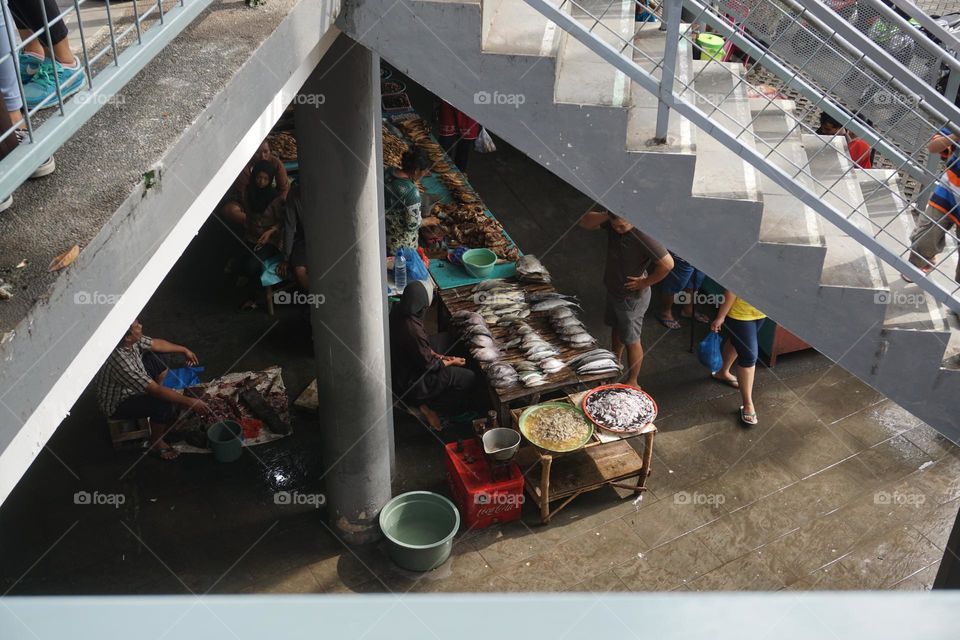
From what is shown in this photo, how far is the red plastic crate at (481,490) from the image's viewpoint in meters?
7.87

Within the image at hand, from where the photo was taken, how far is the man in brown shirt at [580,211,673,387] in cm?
865

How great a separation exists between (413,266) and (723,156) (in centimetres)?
436

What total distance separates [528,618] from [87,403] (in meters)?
8.97

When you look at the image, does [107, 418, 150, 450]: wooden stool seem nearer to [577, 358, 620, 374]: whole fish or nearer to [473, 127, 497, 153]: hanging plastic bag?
[577, 358, 620, 374]: whole fish

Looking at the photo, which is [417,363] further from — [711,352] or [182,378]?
[711,352]

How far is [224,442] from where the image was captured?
27.8 ft

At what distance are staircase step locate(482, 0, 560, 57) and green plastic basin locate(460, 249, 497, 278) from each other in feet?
13.9

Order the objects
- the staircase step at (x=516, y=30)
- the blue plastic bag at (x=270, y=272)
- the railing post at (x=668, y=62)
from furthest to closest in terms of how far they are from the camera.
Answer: the blue plastic bag at (x=270, y=272) → the staircase step at (x=516, y=30) → the railing post at (x=668, y=62)

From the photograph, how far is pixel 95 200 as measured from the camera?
3133 mm

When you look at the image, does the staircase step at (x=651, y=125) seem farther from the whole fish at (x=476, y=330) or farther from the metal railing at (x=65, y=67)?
the whole fish at (x=476, y=330)

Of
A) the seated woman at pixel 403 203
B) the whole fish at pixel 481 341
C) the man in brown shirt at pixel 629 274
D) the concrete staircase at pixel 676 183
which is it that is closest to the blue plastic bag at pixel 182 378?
the seated woman at pixel 403 203

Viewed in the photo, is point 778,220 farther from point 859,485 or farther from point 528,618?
point 528,618

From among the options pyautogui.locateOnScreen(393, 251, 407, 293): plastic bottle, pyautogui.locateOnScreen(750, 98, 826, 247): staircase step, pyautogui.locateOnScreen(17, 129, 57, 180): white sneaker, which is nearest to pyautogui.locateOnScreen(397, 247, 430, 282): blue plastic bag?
pyautogui.locateOnScreen(393, 251, 407, 293): plastic bottle

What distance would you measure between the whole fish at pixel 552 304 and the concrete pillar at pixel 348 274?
6.60 feet
